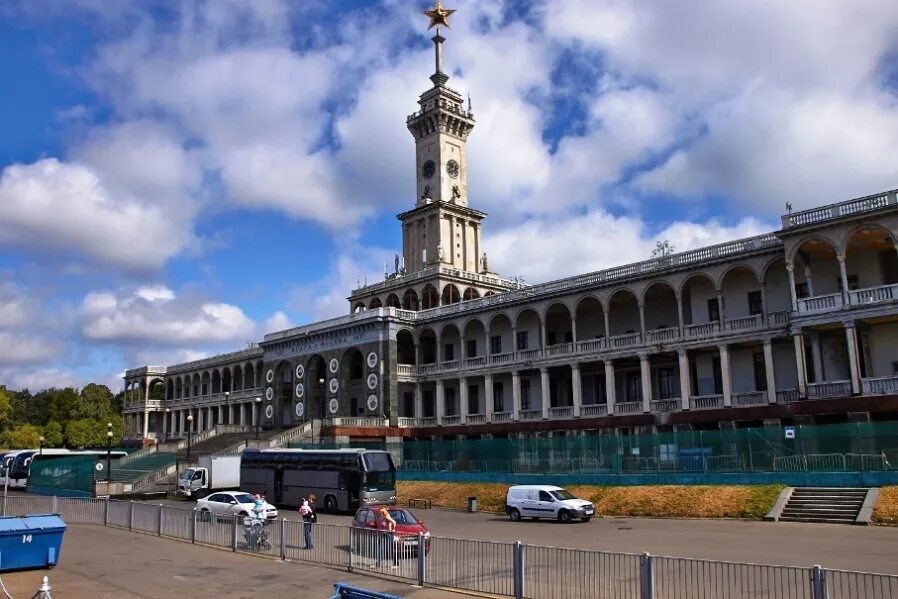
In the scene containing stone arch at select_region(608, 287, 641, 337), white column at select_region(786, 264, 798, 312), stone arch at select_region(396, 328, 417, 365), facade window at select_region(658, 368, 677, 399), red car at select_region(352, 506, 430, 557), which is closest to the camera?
A: red car at select_region(352, 506, 430, 557)

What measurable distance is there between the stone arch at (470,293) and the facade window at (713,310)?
92.7ft

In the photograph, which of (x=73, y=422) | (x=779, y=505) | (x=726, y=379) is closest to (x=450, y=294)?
(x=726, y=379)

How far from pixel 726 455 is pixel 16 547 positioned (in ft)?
89.2

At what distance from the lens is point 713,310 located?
4659 cm

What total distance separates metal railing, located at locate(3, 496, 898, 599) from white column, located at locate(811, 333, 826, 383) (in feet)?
80.6

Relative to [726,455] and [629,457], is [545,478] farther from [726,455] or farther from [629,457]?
[726,455]

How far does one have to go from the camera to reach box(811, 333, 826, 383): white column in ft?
127

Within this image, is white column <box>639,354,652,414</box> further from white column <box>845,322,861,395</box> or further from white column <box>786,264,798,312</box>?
white column <box>845,322,861,395</box>

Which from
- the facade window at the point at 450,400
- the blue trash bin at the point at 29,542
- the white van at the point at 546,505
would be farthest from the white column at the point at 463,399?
the blue trash bin at the point at 29,542

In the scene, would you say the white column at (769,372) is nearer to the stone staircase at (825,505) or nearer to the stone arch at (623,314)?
the stone arch at (623,314)

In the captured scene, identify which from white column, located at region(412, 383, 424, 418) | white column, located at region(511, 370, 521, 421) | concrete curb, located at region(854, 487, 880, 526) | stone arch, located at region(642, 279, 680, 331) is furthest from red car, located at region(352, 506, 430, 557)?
white column, located at region(412, 383, 424, 418)

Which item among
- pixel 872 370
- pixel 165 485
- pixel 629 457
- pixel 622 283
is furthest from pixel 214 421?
pixel 872 370

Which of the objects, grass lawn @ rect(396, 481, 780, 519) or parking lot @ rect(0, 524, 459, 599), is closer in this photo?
parking lot @ rect(0, 524, 459, 599)

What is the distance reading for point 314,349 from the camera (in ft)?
223
